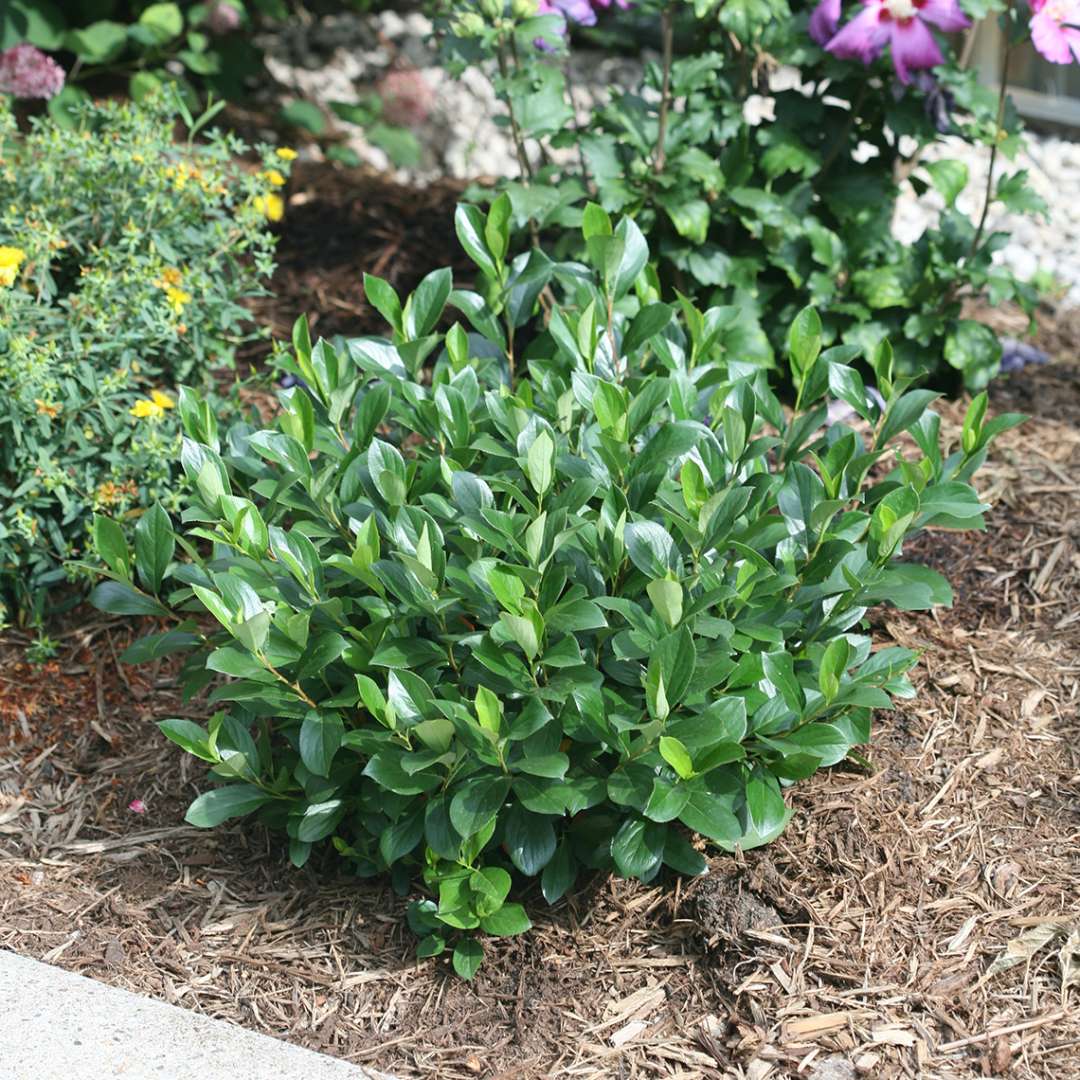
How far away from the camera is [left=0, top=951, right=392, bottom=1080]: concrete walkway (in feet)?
6.16

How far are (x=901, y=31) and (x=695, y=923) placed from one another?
2.12 metres

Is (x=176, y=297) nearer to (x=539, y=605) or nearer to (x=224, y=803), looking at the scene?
(x=224, y=803)

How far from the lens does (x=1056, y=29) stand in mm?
2906

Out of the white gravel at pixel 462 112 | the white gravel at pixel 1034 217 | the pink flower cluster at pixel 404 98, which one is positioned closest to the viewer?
the white gravel at pixel 1034 217

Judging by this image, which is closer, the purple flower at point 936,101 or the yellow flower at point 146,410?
the yellow flower at point 146,410

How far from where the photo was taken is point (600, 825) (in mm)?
2148

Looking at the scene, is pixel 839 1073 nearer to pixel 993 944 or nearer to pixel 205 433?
pixel 993 944

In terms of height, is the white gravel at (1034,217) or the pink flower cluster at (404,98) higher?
the pink flower cluster at (404,98)

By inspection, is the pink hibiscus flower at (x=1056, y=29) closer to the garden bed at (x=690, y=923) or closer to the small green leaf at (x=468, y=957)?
the garden bed at (x=690, y=923)

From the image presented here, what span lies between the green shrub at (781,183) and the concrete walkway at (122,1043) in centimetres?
190

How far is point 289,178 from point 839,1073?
350 centimetres

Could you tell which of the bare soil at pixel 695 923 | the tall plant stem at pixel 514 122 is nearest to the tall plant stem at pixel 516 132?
the tall plant stem at pixel 514 122

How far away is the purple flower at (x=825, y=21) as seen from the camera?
122 inches

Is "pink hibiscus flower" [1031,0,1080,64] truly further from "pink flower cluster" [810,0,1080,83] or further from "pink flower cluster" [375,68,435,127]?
"pink flower cluster" [375,68,435,127]
